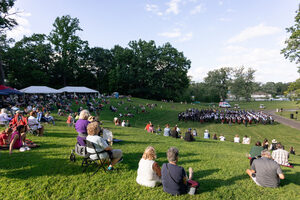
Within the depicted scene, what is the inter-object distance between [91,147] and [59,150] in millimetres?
2943

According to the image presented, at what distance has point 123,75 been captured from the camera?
54719 mm

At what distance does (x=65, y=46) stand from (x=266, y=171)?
54537mm

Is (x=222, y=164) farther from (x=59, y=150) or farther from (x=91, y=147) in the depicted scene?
(x=59, y=150)

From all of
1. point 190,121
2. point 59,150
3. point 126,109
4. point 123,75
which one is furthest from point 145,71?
point 59,150

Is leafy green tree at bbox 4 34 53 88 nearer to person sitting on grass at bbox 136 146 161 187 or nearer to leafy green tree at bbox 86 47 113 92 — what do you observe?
leafy green tree at bbox 86 47 113 92

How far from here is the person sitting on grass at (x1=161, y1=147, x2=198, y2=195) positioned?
348 cm

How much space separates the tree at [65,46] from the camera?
153ft

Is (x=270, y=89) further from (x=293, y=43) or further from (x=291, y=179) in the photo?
(x=291, y=179)

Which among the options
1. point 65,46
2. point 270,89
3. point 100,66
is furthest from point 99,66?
point 270,89

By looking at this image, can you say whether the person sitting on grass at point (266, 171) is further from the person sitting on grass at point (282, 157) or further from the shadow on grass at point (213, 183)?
the person sitting on grass at point (282, 157)

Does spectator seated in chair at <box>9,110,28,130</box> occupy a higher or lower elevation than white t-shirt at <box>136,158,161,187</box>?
higher

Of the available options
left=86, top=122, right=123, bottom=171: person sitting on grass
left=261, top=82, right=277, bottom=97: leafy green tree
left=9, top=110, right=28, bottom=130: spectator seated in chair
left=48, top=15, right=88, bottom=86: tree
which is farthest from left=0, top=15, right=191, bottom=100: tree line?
left=261, top=82, right=277, bottom=97: leafy green tree

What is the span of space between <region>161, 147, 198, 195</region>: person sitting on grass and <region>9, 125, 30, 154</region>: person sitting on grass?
537 cm

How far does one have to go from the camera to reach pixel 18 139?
19.6ft
